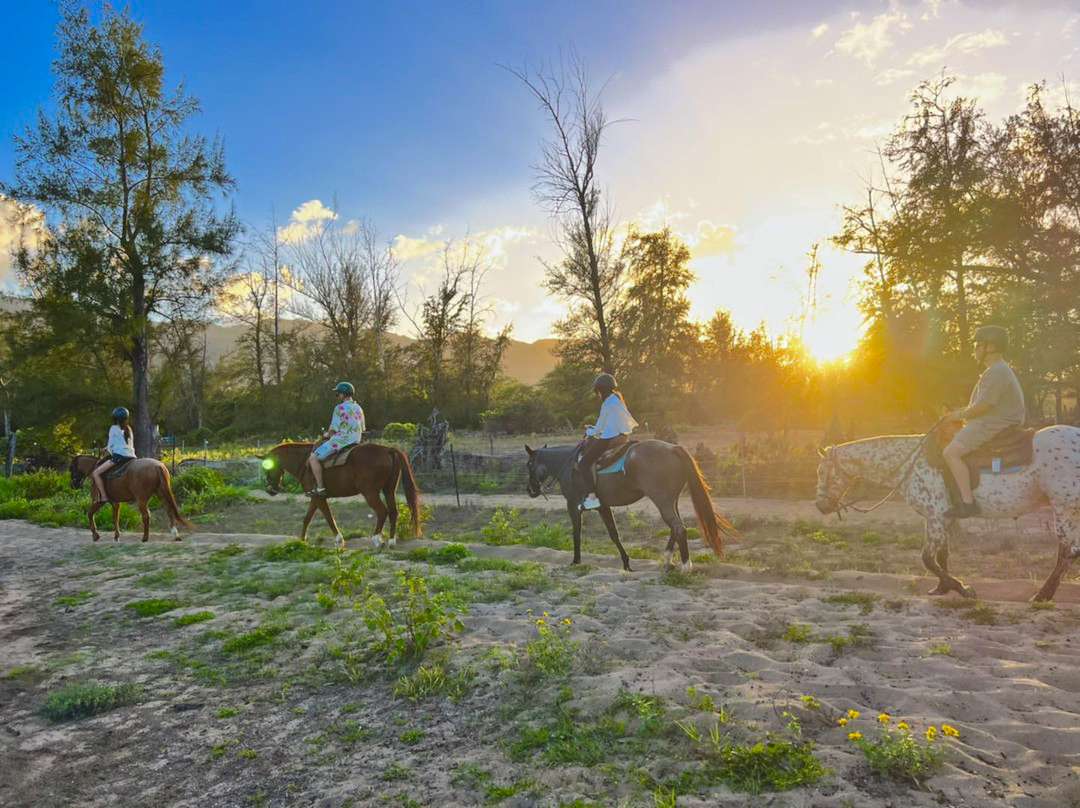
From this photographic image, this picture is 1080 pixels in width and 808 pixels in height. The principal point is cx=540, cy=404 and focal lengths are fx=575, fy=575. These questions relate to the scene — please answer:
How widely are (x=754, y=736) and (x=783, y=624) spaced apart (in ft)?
7.02

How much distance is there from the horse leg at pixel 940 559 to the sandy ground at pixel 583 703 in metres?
0.45

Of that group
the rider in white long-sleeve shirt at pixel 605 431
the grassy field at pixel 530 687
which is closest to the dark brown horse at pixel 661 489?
the rider in white long-sleeve shirt at pixel 605 431

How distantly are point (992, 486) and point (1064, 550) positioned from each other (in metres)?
0.85

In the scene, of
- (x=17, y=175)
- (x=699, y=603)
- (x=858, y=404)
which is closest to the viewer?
(x=699, y=603)

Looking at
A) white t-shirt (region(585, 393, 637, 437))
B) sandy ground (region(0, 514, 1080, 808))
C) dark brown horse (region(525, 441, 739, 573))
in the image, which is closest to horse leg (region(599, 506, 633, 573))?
dark brown horse (region(525, 441, 739, 573))

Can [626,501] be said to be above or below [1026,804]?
above

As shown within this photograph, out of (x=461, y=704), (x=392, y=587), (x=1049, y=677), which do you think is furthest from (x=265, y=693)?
(x=1049, y=677)

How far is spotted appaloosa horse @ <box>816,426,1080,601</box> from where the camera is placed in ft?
19.0

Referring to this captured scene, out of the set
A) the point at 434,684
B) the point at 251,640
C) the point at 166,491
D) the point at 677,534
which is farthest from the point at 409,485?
the point at 434,684

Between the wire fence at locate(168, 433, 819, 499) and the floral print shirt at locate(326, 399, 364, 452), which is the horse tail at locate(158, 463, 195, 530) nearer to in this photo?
the wire fence at locate(168, 433, 819, 499)

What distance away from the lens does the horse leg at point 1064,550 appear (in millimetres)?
5793

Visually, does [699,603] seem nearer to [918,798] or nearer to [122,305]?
[918,798]

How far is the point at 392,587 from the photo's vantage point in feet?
23.4

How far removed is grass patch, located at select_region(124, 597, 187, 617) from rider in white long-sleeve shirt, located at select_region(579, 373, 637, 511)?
536 centimetres
